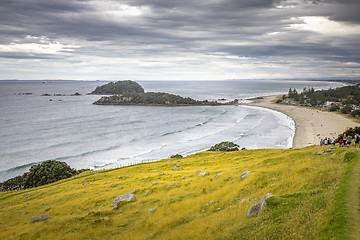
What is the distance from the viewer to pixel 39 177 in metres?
49.8

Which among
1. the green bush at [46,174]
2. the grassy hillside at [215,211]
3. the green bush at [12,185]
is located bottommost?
the green bush at [12,185]

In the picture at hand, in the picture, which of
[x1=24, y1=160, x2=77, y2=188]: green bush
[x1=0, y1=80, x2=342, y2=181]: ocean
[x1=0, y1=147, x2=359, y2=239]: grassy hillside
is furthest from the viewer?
[x1=0, y1=80, x2=342, y2=181]: ocean

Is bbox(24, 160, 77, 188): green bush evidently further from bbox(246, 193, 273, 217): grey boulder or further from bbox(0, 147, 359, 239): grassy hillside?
bbox(246, 193, 273, 217): grey boulder

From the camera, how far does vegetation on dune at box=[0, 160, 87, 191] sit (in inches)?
1928

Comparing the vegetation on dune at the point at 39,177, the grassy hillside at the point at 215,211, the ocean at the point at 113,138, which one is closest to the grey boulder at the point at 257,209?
the grassy hillside at the point at 215,211

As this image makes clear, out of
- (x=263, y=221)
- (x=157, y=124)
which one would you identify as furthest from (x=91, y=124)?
(x=263, y=221)

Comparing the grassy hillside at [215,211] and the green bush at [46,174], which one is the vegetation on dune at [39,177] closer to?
the green bush at [46,174]

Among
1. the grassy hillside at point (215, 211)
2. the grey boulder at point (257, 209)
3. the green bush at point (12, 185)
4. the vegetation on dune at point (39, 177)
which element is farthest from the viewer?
the vegetation on dune at point (39, 177)

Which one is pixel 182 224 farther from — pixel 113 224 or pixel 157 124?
pixel 157 124

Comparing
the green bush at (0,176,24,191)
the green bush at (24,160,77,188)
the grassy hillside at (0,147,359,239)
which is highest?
the grassy hillside at (0,147,359,239)

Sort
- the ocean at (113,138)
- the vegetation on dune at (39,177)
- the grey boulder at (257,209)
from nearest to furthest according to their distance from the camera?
the grey boulder at (257,209) < the vegetation on dune at (39,177) < the ocean at (113,138)

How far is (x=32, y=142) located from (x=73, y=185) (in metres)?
59.0

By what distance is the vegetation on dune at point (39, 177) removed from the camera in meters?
49.0

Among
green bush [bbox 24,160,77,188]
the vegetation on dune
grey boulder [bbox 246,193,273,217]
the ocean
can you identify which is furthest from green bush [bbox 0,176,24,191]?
grey boulder [bbox 246,193,273,217]
